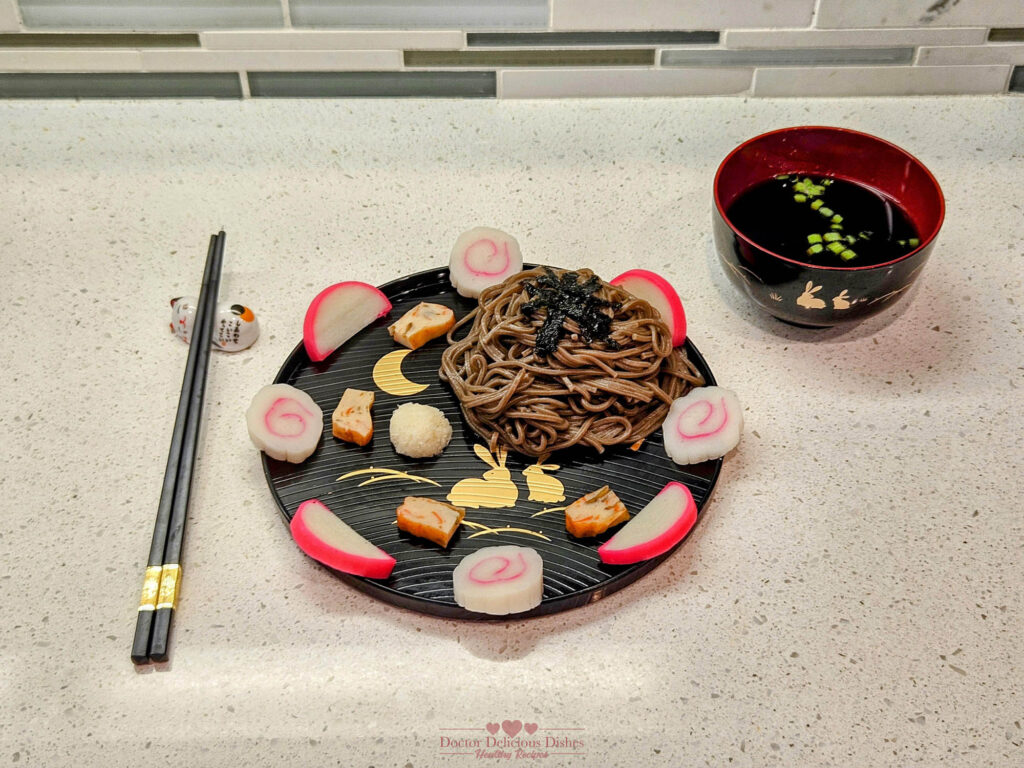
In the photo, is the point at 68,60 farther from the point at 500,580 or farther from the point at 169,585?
the point at 500,580

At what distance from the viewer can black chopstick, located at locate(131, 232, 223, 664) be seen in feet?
4.02

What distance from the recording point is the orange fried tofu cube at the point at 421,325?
154 centimetres

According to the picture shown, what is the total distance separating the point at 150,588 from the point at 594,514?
0.62 m

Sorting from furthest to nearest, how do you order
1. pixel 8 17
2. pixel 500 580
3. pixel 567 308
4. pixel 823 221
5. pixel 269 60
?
1. pixel 269 60
2. pixel 8 17
3. pixel 823 221
4. pixel 567 308
5. pixel 500 580

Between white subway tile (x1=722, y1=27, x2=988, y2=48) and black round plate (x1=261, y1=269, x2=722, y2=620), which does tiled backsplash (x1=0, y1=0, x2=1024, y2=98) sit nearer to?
white subway tile (x1=722, y1=27, x2=988, y2=48)

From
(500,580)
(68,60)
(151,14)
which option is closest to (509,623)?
(500,580)

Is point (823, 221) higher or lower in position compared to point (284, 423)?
higher

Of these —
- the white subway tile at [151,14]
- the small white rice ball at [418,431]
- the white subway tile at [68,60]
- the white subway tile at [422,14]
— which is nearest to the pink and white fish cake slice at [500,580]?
the small white rice ball at [418,431]

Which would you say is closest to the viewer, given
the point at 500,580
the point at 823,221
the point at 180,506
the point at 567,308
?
the point at 500,580

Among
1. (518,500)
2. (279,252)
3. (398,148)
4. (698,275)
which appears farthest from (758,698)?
(398,148)

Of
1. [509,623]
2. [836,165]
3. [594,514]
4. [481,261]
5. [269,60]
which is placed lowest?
[509,623]

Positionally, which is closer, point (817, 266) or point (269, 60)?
point (817, 266)

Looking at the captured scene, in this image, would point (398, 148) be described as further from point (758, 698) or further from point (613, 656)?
point (758, 698)

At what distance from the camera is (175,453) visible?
142 cm
